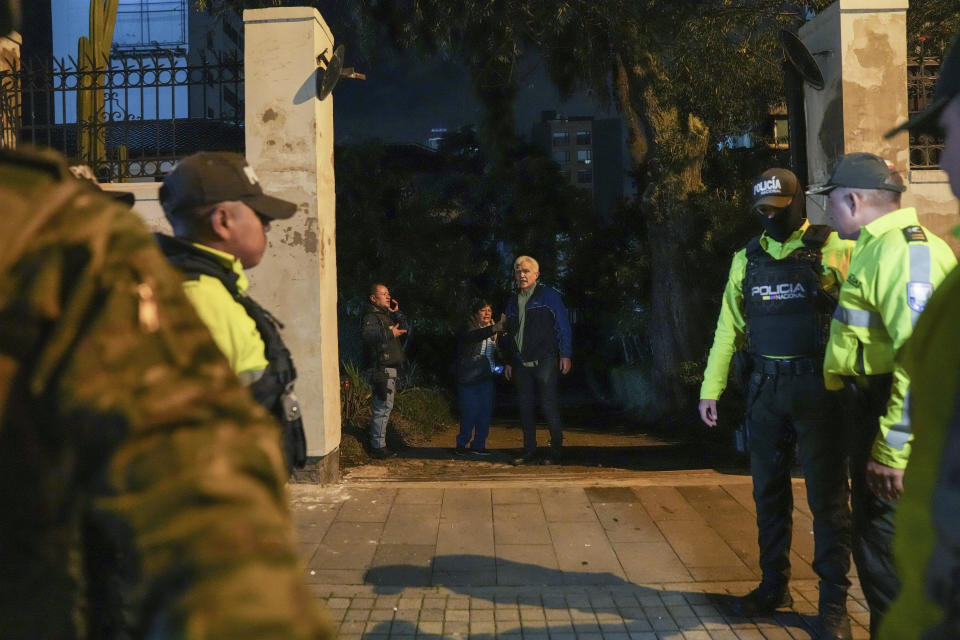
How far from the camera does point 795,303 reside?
4121 millimetres

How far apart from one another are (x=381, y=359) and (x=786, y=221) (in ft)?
18.8

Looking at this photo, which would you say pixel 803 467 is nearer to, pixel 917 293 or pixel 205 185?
pixel 917 293

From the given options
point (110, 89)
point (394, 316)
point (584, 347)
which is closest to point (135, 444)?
point (110, 89)

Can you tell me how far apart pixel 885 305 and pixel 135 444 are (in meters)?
3.11

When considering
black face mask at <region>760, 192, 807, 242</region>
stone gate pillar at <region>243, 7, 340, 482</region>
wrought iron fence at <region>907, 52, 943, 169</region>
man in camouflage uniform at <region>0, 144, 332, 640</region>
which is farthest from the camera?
wrought iron fence at <region>907, 52, 943, 169</region>

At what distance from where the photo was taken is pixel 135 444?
90 centimetres

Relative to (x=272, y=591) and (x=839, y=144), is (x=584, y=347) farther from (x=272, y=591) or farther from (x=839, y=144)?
(x=272, y=591)

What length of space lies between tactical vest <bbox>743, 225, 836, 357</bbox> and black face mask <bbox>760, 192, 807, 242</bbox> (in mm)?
78

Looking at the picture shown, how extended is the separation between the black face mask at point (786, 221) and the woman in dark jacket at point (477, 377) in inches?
211

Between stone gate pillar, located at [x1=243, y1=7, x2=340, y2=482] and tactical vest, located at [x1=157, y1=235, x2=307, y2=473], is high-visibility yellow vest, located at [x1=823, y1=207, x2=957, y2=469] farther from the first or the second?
stone gate pillar, located at [x1=243, y1=7, x2=340, y2=482]

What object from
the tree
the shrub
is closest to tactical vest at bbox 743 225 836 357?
the shrub

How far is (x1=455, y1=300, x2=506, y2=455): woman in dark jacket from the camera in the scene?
31.2 feet

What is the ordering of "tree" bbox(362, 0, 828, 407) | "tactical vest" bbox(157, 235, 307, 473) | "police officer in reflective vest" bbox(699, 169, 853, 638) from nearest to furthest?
"tactical vest" bbox(157, 235, 307, 473) → "police officer in reflective vest" bbox(699, 169, 853, 638) → "tree" bbox(362, 0, 828, 407)

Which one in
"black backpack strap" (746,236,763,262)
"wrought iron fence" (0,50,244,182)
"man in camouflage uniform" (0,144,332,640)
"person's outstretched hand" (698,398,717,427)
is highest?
"wrought iron fence" (0,50,244,182)
